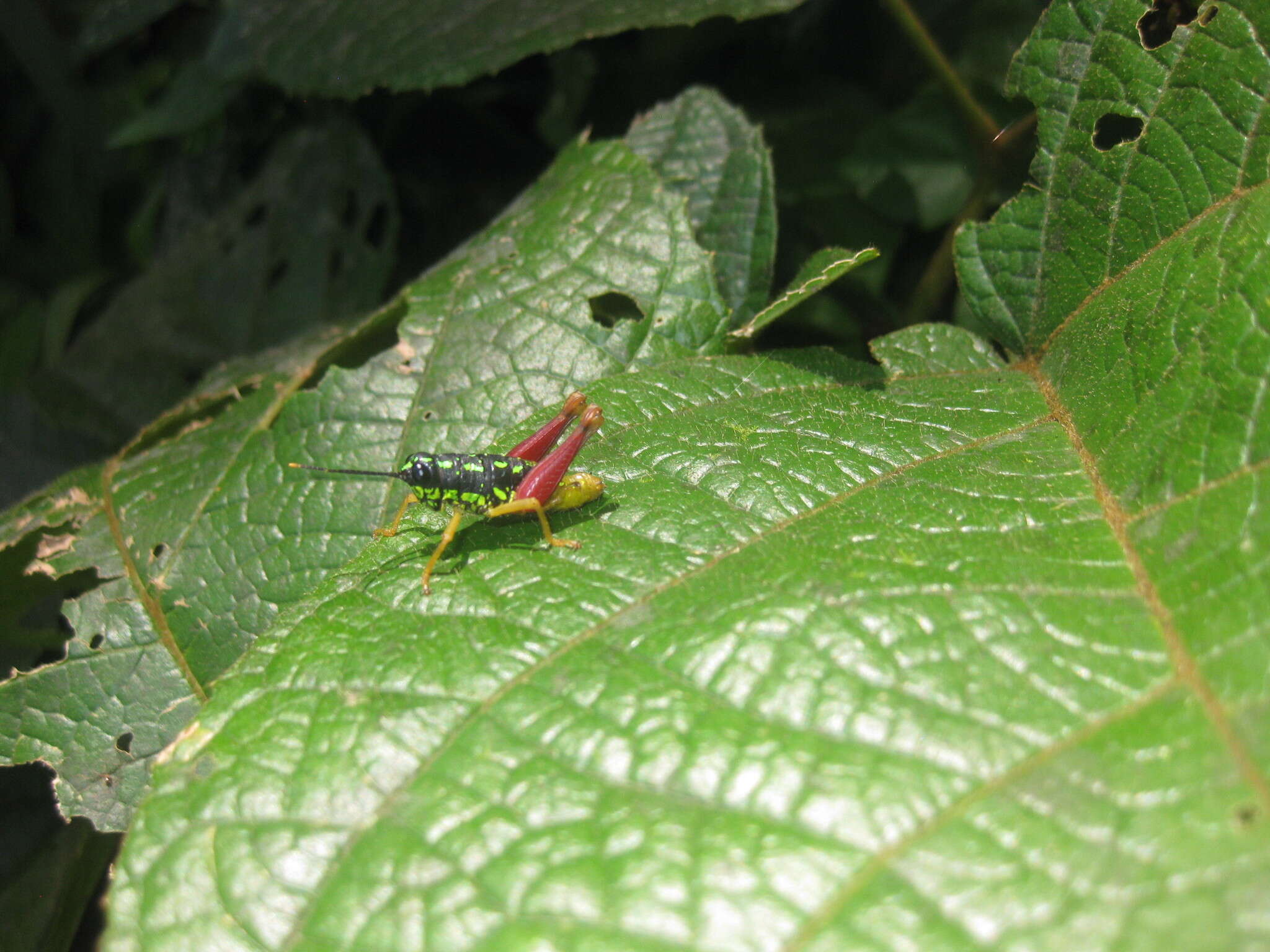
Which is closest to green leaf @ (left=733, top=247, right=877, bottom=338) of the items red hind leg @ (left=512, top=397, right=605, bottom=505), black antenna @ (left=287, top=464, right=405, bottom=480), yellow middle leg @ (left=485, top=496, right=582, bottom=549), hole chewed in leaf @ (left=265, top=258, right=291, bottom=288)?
red hind leg @ (left=512, top=397, right=605, bottom=505)

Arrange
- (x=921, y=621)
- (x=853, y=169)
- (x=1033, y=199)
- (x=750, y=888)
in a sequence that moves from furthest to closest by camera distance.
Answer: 1. (x=853, y=169)
2. (x=1033, y=199)
3. (x=921, y=621)
4. (x=750, y=888)

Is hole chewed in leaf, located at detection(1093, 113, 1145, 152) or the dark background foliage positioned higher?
the dark background foliage

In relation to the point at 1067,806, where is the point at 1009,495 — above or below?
above

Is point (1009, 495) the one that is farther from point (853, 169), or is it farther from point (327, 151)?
point (327, 151)

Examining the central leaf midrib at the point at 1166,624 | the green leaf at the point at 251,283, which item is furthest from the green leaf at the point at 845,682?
the green leaf at the point at 251,283

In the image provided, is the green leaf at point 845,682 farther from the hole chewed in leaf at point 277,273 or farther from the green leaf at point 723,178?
the hole chewed in leaf at point 277,273

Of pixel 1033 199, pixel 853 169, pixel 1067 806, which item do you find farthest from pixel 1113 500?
pixel 853 169

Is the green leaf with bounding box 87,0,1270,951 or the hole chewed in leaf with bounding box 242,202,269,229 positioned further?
the hole chewed in leaf with bounding box 242,202,269,229

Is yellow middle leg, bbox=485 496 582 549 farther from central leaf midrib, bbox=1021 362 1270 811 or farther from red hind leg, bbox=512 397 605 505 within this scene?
central leaf midrib, bbox=1021 362 1270 811
